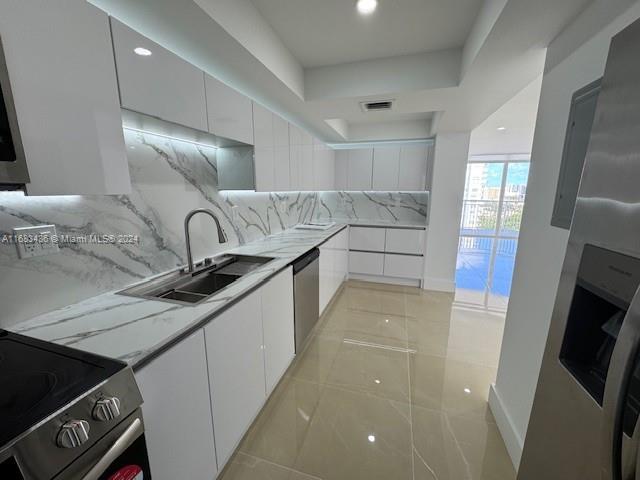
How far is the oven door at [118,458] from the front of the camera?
66 centimetres

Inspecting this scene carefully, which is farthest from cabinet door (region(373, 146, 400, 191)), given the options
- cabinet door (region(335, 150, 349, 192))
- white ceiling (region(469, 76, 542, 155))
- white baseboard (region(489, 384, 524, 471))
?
white baseboard (region(489, 384, 524, 471))

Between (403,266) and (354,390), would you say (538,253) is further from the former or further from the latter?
(403,266)

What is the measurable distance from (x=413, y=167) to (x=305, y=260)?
2.73 m

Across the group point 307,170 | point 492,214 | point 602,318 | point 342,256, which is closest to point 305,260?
point 307,170

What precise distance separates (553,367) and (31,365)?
1.60 meters

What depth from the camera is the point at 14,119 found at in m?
0.80

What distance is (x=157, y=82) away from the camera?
4.23 feet

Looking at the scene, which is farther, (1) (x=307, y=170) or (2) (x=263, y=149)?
(1) (x=307, y=170)

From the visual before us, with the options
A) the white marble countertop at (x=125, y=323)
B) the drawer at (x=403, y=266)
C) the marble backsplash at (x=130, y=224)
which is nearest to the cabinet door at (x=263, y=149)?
the marble backsplash at (x=130, y=224)

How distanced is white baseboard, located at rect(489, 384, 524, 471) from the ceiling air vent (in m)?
2.45

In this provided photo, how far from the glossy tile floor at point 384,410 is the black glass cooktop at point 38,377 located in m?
1.13

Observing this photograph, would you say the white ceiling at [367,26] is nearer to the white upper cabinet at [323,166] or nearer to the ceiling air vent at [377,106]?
the ceiling air vent at [377,106]

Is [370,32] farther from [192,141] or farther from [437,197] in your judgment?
[437,197]

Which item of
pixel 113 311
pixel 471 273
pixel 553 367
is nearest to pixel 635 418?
pixel 553 367
